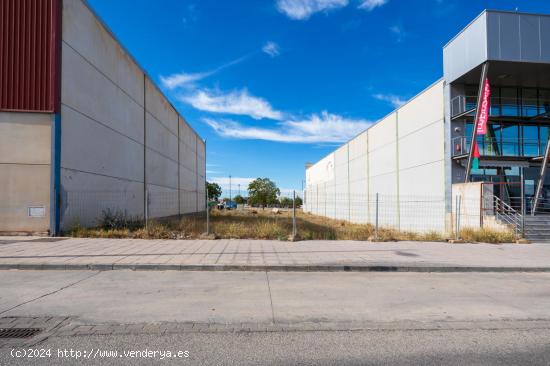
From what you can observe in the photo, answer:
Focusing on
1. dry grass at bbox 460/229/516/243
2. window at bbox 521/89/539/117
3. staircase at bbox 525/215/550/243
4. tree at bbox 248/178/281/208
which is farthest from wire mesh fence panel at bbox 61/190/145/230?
tree at bbox 248/178/281/208

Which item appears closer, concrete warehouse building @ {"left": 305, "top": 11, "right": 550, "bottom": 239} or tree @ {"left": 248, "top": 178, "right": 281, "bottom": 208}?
concrete warehouse building @ {"left": 305, "top": 11, "right": 550, "bottom": 239}

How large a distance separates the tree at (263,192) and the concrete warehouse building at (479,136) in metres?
50.3

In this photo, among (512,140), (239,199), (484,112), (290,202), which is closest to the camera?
(484,112)

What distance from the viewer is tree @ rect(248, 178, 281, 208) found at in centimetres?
7388

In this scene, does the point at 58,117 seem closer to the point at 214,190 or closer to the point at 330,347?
the point at 330,347

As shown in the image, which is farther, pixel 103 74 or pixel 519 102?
pixel 519 102

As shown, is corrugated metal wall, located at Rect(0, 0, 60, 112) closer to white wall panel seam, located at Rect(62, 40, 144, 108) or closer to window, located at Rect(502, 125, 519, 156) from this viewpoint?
white wall panel seam, located at Rect(62, 40, 144, 108)

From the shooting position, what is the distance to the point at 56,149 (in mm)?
13070

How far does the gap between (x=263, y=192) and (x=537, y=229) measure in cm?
6106

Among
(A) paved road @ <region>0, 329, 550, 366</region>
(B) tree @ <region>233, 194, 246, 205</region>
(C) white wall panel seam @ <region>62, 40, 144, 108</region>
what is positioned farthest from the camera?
(B) tree @ <region>233, 194, 246, 205</region>

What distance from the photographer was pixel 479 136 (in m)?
18.9

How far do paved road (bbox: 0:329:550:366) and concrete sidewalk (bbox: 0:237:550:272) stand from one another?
396 cm

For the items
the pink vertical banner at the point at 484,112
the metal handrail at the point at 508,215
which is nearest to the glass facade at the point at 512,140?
the pink vertical banner at the point at 484,112

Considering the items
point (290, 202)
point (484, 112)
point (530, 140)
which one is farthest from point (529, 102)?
point (290, 202)
